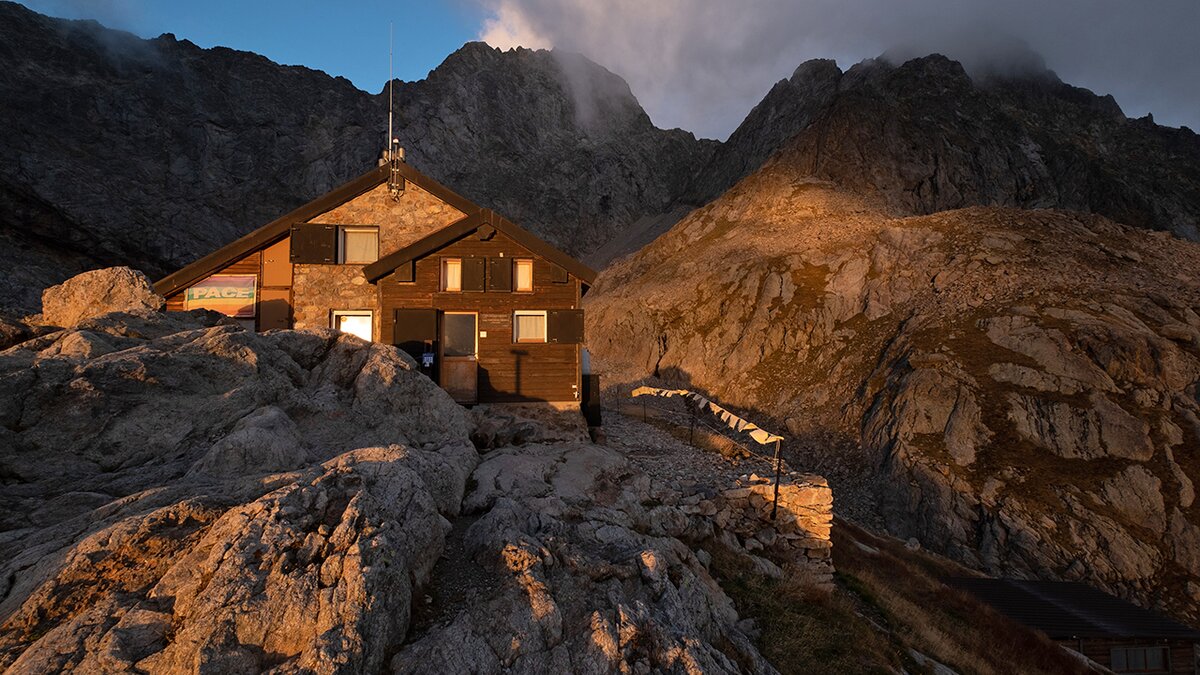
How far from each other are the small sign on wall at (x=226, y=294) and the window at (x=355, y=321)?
3020 mm

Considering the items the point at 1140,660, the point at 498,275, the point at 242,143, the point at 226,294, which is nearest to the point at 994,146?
the point at 1140,660

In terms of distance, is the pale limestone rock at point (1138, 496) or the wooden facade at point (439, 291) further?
the pale limestone rock at point (1138, 496)

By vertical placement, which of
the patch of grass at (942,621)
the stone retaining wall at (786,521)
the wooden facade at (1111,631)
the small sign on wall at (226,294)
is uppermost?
the small sign on wall at (226,294)

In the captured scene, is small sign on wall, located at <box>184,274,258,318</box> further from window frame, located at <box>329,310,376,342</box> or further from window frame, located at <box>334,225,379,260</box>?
window frame, located at <box>334,225,379,260</box>

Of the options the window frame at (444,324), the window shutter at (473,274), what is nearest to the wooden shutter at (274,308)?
the window frame at (444,324)

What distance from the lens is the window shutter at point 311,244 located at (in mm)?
20297

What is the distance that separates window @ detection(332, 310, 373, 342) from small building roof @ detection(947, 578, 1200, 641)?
23.6 m

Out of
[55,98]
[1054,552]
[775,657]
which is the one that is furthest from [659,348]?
[55,98]

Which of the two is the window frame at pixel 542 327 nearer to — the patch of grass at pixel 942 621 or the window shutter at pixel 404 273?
the window shutter at pixel 404 273

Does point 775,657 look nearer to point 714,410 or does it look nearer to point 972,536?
point 714,410

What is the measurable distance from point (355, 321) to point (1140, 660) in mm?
29464

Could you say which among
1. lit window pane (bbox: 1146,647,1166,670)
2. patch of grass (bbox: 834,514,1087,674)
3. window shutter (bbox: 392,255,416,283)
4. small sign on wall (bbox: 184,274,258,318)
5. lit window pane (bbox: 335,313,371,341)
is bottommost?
lit window pane (bbox: 1146,647,1166,670)

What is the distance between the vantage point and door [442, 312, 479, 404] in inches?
788

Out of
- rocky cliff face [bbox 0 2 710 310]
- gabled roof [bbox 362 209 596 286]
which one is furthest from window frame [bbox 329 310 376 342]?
rocky cliff face [bbox 0 2 710 310]
